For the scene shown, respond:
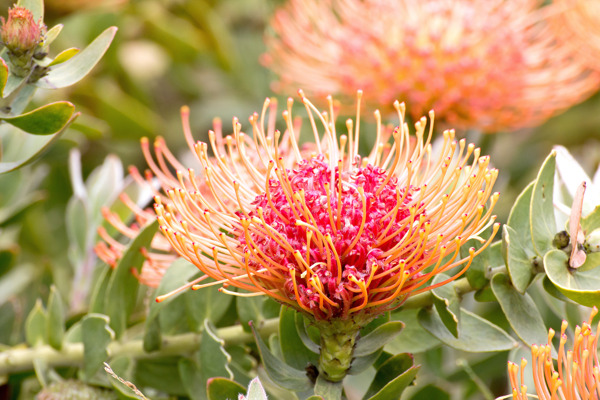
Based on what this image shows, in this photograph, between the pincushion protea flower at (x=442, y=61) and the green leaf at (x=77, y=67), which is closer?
the green leaf at (x=77, y=67)

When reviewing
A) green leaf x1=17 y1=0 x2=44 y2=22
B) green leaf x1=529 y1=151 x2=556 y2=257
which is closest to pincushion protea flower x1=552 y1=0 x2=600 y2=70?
green leaf x1=529 y1=151 x2=556 y2=257

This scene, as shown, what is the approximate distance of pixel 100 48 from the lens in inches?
27.5

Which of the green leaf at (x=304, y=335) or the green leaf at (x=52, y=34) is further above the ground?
the green leaf at (x=52, y=34)

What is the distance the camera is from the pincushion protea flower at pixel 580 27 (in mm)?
1261

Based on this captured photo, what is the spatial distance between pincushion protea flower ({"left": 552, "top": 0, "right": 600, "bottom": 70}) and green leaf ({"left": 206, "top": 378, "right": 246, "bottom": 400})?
884 millimetres

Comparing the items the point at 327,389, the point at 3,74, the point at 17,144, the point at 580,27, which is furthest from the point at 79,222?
the point at 580,27

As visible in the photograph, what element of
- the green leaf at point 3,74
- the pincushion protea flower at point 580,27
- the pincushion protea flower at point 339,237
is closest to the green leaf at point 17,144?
the green leaf at point 3,74

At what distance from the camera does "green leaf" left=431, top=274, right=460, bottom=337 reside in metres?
0.64

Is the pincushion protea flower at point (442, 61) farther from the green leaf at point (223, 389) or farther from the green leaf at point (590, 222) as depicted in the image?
the green leaf at point (223, 389)

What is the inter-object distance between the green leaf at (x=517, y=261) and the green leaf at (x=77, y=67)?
417 mm

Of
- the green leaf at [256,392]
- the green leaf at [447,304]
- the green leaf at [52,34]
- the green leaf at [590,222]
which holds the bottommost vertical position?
the green leaf at [256,392]

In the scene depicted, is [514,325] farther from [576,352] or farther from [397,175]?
[397,175]

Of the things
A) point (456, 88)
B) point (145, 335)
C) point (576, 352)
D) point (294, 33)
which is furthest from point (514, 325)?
point (294, 33)

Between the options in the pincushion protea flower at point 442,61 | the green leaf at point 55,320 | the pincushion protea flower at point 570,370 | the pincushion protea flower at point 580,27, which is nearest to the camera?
the pincushion protea flower at point 570,370
